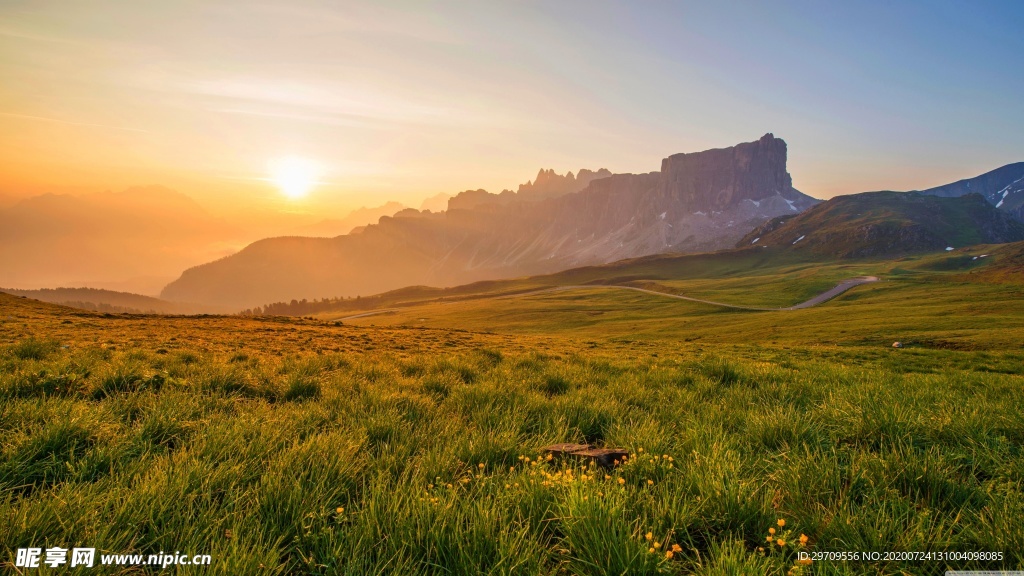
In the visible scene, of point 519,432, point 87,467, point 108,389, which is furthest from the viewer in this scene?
point 108,389

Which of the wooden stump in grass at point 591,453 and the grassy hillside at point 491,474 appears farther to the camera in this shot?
the wooden stump in grass at point 591,453

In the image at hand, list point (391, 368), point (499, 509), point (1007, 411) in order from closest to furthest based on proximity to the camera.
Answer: point (499, 509)
point (1007, 411)
point (391, 368)

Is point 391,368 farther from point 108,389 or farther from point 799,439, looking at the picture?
point 799,439

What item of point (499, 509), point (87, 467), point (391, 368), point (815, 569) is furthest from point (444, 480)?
point (391, 368)

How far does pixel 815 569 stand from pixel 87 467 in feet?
20.6

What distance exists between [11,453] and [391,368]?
665 centimetres

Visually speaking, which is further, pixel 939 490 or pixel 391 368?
pixel 391 368

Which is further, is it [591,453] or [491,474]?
[591,453]

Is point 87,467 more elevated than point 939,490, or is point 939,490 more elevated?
point 87,467

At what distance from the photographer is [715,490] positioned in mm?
3584

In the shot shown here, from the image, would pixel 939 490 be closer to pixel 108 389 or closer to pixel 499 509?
pixel 499 509

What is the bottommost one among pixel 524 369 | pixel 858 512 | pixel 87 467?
pixel 524 369

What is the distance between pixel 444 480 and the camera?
4.14m

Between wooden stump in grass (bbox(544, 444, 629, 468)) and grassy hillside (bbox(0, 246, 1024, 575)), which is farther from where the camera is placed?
wooden stump in grass (bbox(544, 444, 629, 468))
